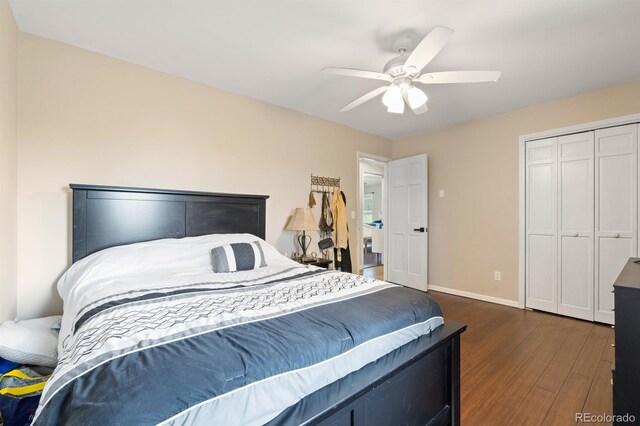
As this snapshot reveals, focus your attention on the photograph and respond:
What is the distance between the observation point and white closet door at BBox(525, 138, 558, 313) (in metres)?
3.31

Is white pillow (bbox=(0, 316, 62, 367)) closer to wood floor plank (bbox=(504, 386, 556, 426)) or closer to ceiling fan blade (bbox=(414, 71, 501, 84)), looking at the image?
wood floor plank (bbox=(504, 386, 556, 426))

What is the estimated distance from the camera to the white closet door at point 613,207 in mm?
2844

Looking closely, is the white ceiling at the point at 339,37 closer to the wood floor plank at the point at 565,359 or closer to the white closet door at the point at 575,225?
the white closet door at the point at 575,225

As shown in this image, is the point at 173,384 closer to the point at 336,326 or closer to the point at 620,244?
the point at 336,326

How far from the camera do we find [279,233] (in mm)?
3547

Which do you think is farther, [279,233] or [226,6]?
[279,233]

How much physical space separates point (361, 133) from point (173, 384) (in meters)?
4.15

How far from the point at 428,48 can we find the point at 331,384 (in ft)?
5.83

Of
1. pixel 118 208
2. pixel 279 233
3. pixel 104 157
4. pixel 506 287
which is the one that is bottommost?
pixel 506 287

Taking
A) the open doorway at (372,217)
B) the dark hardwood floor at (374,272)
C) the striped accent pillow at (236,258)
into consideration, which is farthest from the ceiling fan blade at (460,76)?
the dark hardwood floor at (374,272)

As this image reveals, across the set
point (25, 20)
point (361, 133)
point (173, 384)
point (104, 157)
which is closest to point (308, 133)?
point (361, 133)

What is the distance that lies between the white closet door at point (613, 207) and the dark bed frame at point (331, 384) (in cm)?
246

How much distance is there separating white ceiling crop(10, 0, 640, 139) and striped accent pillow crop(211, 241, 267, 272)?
5.08 feet

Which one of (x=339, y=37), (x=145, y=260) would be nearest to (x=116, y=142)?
(x=145, y=260)
